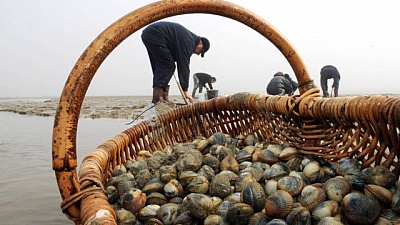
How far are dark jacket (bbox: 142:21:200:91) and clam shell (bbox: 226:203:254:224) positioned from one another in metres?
3.20

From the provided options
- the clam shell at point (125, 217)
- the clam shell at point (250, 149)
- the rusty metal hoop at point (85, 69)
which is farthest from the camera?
the clam shell at point (250, 149)

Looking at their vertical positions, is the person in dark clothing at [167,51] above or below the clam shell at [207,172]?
above

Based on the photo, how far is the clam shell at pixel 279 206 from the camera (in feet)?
3.37

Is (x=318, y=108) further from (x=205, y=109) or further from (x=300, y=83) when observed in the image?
(x=205, y=109)

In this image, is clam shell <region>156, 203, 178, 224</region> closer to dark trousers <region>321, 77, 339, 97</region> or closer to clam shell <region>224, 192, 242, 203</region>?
clam shell <region>224, 192, 242, 203</region>

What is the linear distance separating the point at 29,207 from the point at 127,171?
102 centimetres

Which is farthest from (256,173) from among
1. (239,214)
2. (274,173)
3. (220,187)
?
(239,214)

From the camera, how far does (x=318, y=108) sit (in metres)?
1.39

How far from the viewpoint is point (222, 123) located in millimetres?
2082

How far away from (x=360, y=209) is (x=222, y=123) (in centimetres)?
120

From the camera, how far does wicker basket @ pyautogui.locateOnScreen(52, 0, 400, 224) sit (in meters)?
1.04

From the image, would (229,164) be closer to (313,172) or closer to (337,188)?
(313,172)

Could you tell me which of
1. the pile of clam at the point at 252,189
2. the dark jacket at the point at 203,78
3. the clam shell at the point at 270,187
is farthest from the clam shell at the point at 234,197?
the dark jacket at the point at 203,78

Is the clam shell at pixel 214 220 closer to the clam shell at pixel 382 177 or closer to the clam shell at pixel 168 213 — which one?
the clam shell at pixel 168 213
